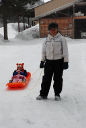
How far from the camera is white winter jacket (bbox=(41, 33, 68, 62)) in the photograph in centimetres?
585

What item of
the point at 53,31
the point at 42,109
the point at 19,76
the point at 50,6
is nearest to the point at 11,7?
the point at 50,6

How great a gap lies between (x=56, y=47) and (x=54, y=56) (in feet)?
0.72

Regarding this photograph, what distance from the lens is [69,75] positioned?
9.80 metres

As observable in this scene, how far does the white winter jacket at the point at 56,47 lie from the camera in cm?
585

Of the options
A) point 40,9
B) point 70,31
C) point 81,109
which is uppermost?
point 40,9

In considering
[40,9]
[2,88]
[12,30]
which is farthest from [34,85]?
[12,30]

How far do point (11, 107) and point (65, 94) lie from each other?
1.75 metres

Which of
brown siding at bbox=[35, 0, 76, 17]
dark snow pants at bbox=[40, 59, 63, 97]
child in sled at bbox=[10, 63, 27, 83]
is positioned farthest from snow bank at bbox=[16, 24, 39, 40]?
dark snow pants at bbox=[40, 59, 63, 97]

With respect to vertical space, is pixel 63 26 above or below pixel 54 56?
above

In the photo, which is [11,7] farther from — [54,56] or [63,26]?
[54,56]

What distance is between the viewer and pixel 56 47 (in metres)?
5.88

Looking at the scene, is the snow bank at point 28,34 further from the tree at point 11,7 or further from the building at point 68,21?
the tree at point 11,7

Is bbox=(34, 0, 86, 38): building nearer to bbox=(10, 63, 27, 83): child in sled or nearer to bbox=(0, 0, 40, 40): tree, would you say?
bbox=(0, 0, 40, 40): tree

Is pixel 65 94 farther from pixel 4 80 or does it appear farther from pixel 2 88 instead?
pixel 4 80
